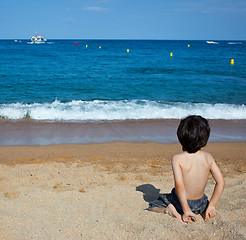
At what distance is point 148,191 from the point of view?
3.86 m

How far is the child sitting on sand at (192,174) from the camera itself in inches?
105

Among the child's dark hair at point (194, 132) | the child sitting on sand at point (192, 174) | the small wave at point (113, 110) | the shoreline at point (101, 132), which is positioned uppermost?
the child's dark hair at point (194, 132)

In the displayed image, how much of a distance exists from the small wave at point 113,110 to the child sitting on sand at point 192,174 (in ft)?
22.4

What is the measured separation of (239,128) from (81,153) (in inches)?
211

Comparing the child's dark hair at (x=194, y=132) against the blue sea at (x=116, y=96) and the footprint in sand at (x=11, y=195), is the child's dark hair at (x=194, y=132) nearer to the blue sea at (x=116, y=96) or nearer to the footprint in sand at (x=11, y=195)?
the footprint in sand at (x=11, y=195)

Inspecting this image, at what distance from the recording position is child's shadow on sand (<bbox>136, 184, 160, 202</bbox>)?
3.61 m

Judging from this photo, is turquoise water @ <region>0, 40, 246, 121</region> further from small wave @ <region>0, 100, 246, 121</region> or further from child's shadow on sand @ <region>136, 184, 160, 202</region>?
child's shadow on sand @ <region>136, 184, 160, 202</region>

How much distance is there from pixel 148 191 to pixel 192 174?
3.99ft

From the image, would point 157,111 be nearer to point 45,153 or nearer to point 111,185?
point 45,153

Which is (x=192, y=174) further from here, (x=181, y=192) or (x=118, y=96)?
(x=118, y=96)

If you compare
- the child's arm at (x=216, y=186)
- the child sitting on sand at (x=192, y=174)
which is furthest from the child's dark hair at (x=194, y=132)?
the child's arm at (x=216, y=186)

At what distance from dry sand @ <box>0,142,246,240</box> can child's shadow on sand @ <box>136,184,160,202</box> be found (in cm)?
1

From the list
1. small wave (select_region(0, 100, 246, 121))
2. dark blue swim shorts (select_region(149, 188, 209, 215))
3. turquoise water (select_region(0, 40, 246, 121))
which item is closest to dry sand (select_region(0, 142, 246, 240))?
dark blue swim shorts (select_region(149, 188, 209, 215))

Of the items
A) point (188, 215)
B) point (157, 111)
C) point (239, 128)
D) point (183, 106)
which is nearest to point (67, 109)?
point (157, 111)
